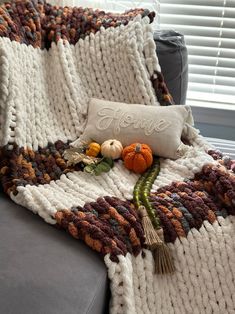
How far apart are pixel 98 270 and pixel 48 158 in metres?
0.42

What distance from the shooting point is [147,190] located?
3.51 feet

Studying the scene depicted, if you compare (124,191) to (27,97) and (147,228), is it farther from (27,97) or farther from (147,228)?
(27,97)

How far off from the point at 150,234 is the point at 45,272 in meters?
0.26

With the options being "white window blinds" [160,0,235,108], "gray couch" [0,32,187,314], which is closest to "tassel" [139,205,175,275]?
"gray couch" [0,32,187,314]

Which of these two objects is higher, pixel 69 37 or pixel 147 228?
pixel 69 37

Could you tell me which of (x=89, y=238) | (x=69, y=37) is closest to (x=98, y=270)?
(x=89, y=238)

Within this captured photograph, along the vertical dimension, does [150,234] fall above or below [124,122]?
below

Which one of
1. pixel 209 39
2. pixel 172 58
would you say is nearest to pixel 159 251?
pixel 172 58

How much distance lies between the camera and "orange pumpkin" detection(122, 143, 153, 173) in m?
1.17

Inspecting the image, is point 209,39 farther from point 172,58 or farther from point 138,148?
point 138,148

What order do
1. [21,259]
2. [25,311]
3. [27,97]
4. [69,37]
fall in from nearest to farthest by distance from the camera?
[25,311] < [21,259] < [27,97] < [69,37]

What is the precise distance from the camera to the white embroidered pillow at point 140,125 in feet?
4.01

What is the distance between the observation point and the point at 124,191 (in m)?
1.08

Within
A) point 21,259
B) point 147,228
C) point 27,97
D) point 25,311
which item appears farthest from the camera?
point 27,97
